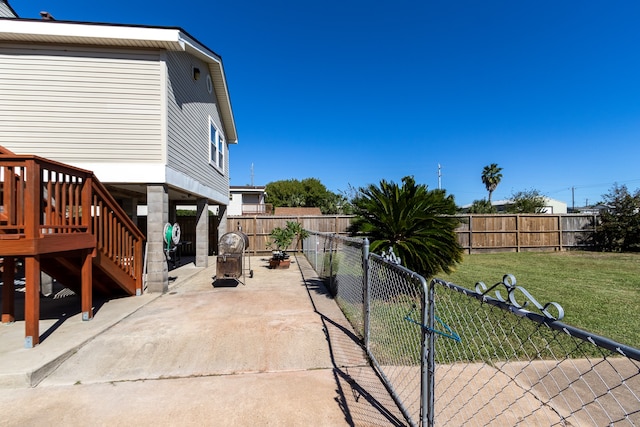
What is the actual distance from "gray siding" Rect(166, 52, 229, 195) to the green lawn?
6.71 metres

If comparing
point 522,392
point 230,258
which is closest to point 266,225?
point 230,258

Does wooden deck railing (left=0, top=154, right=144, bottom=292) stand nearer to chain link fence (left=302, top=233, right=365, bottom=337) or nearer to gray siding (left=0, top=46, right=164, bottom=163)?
gray siding (left=0, top=46, right=164, bottom=163)

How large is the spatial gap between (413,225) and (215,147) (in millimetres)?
8135

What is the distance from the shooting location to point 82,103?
21.6ft

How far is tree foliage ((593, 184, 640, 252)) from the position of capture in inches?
576

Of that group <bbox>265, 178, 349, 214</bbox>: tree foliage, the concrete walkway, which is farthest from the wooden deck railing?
<bbox>265, 178, 349, 214</bbox>: tree foliage

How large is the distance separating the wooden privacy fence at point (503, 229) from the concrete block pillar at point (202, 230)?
415 cm

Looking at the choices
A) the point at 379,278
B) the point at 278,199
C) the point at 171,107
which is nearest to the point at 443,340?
the point at 379,278

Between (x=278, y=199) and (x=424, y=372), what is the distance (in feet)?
160

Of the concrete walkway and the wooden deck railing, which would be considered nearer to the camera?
the concrete walkway

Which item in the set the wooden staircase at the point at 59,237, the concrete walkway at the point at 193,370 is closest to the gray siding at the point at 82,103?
the wooden staircase at the point at 59,237

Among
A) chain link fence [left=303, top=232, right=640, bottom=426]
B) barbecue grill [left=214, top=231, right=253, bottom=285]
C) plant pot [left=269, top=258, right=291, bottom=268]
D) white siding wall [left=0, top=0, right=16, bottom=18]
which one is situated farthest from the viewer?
plant pot [left=269, top=258, right=291, bottom=268]

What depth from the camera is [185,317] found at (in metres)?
5.06

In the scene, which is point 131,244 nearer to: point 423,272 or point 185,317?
point 185,317
